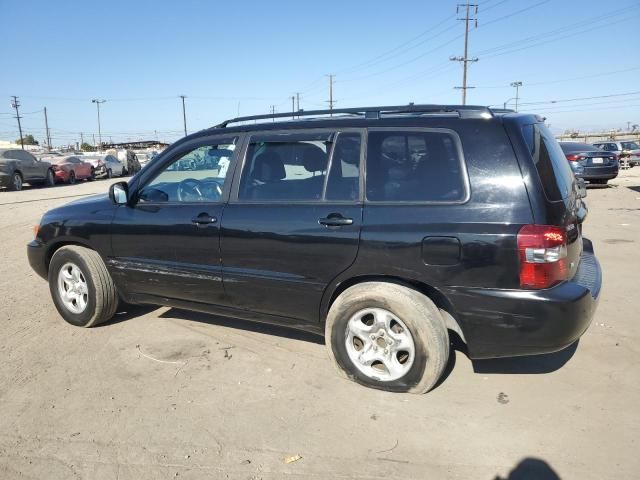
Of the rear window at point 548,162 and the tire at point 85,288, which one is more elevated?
the rear window at point 548,162

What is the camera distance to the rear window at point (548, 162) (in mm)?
2912

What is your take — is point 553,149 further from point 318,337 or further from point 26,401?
point 26,401

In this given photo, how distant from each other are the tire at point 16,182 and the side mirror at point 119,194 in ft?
54.6

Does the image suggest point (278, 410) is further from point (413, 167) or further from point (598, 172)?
point (598, 172)

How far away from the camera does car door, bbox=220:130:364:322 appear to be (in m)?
3.27

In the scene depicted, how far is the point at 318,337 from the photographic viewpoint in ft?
13.8

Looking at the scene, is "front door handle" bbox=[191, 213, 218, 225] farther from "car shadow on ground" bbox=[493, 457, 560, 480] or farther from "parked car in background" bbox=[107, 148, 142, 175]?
"parked car in background" bbox=[107, 148, 142, 175]

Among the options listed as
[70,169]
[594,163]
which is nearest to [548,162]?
[594,163]

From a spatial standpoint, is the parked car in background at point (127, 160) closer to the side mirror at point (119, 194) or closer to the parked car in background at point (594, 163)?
the parked car in background at point (594, 163)

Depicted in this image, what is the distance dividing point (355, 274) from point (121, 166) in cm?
2983

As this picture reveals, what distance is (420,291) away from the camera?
10.3 ft

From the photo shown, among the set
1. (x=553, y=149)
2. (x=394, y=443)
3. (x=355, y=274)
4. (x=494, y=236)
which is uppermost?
(x=553, y=149)

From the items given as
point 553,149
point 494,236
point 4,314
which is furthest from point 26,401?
point 553,149

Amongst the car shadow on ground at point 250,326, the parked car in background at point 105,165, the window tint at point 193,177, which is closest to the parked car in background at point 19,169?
the parked car in background at point 105,165
